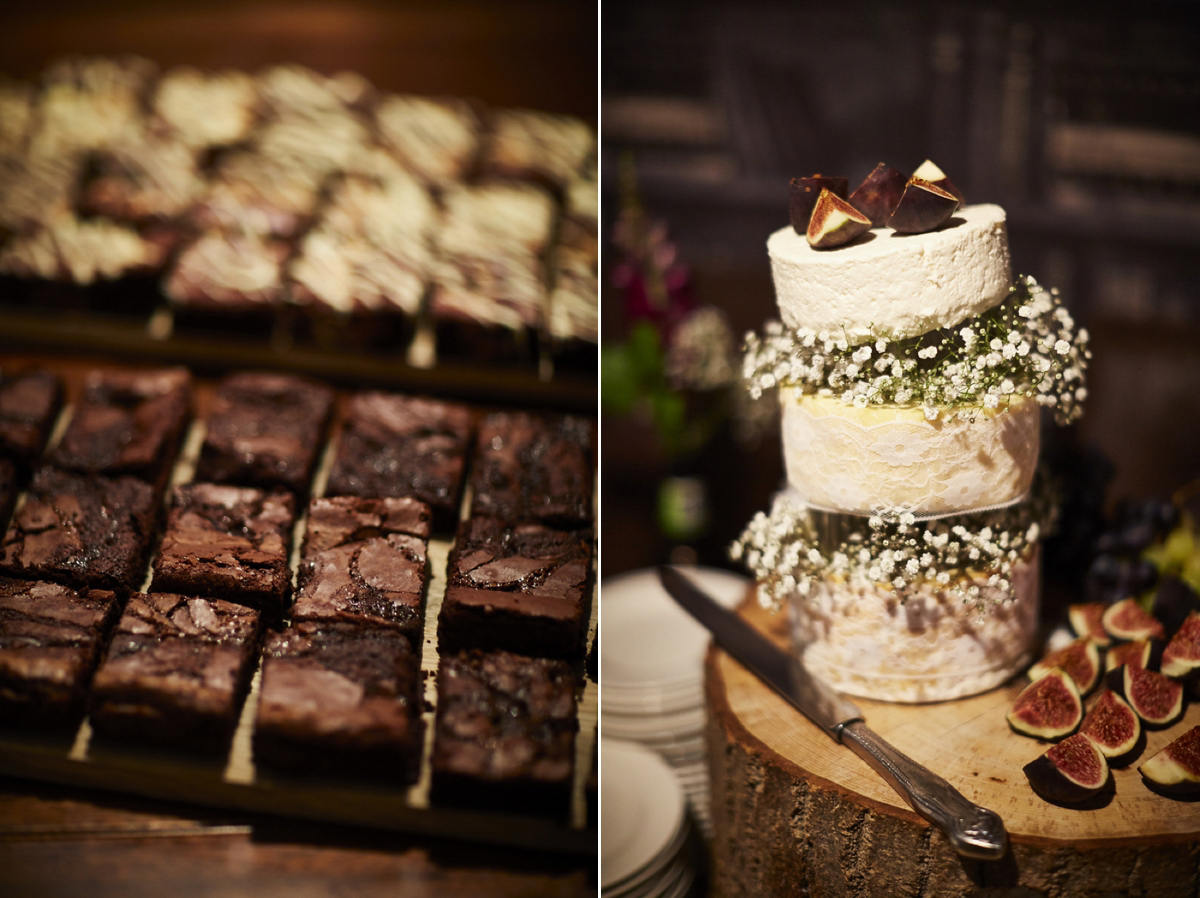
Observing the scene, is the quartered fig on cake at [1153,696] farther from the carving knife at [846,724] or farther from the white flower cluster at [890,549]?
→ the carving knife at [846,724]

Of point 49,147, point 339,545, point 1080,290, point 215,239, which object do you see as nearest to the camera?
point 339,545

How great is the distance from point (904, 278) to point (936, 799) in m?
0.95

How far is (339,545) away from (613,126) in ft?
11.0

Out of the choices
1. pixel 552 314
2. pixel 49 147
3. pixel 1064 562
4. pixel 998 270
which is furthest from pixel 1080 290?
pixel 49 147

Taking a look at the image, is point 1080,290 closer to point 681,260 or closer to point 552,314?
point 681,260

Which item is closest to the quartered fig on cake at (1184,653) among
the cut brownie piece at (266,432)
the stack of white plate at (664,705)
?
the stack of white plate at (664,705)

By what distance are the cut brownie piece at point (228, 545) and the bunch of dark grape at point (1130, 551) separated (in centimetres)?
197

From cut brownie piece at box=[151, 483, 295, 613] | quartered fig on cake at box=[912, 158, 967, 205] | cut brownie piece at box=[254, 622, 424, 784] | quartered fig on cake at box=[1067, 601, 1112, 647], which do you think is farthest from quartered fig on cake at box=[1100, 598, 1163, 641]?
cut brownie piece at box=[151, 483, 295, 613]

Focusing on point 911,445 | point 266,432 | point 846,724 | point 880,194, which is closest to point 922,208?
point 880,194

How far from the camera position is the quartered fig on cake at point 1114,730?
70.7 inches

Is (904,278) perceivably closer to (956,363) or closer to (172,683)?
(956,363)

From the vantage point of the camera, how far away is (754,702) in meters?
2.05

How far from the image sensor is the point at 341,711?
182 cm

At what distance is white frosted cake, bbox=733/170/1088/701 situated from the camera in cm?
171
